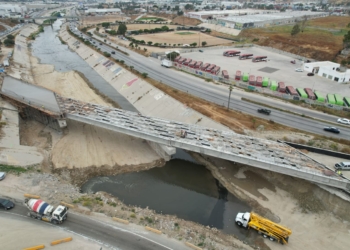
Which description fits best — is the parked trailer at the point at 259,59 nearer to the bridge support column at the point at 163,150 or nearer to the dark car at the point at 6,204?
the bridge support column at the point at 163,150

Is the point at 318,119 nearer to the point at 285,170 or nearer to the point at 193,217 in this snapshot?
the point at 285,170

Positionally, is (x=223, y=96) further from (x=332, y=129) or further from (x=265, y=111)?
(x=332, y=129)

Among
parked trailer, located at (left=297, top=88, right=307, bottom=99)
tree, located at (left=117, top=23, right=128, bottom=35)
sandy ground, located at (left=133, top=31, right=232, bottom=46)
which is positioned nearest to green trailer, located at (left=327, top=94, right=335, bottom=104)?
parked trailer, located at (left=297, top=88, right=307, bottom=99)

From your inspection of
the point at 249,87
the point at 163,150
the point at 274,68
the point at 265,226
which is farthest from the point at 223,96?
the point at 265,226

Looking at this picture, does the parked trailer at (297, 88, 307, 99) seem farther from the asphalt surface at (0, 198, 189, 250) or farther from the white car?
the asphalt surface at (0, 198, 189, 250)

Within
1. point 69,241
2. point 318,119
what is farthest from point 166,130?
point 318,119
